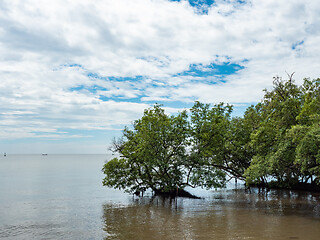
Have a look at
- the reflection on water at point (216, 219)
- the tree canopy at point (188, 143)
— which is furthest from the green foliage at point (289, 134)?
the reflection on water at point (216, 219)

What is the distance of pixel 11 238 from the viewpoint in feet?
60.4

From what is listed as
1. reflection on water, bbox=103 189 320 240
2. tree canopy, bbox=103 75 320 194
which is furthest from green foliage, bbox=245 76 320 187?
reflection on water, bbox=103 189 320 240

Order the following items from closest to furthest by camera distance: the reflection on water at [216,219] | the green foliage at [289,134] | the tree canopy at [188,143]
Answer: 1. the reflection on water at [216,219]
2. the green foliage at [289,134]
3. the tree canopy at [188,143]

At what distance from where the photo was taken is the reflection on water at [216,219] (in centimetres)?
1741

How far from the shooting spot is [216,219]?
2150 cm

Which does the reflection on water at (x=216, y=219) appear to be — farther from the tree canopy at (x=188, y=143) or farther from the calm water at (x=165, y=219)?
the tree canopy at (x=188, y=143)

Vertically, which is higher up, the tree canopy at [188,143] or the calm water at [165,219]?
the tree canopy at [188,143]

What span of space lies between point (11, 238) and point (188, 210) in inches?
583

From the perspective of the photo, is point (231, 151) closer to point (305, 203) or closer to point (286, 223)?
point (305, 203)

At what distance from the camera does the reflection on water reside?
17406 millimetres

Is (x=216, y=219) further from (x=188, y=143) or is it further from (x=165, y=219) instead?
(x=188, y=143)

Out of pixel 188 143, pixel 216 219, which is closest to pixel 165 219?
pixel 216 219

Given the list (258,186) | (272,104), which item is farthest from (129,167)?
(258,186)

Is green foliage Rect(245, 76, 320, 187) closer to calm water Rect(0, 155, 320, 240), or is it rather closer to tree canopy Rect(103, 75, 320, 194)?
tree canopy Rect(103, 75, 320, 194)
